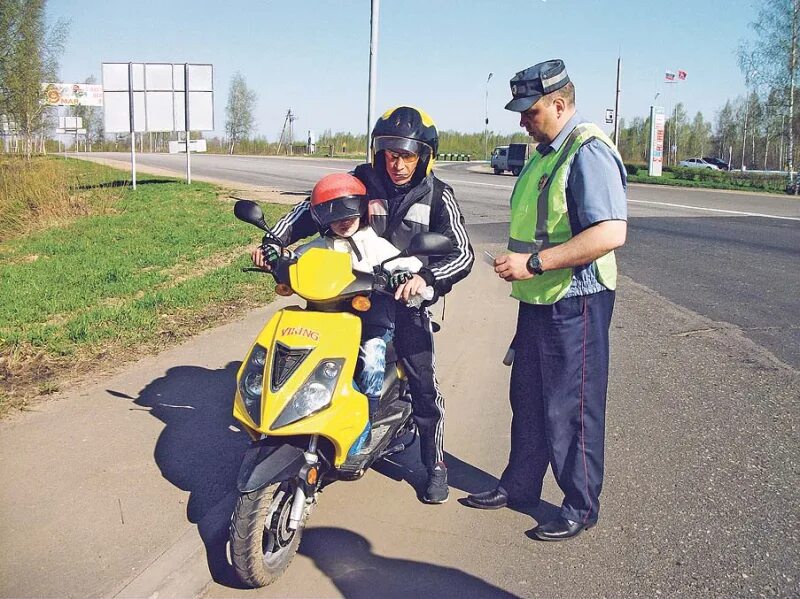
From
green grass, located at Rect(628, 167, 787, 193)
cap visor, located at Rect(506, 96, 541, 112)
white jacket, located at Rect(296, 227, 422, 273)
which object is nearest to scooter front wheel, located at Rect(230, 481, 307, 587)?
white jacket, located at Rect(296, 227, 422, 273)

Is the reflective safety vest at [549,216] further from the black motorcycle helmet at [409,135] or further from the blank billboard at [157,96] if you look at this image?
the blank billboard at [157,96]

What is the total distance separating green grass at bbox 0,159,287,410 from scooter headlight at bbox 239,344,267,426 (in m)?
2.61

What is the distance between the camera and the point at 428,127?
3.75 metres

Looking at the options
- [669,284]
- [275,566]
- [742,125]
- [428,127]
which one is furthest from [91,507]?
[742,125]

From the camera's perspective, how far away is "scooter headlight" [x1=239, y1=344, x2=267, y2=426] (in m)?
3.23

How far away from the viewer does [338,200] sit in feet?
11.8

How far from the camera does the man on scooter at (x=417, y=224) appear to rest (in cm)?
368

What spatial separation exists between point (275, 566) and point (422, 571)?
616 mm

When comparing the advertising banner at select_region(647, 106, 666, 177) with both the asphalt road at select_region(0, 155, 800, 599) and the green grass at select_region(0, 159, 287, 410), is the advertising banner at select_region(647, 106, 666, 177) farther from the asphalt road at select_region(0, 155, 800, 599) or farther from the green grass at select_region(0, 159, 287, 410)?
the asphalt road at select_region(0, 155, 800, 599)

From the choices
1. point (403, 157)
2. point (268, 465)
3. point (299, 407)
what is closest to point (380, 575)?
point (268, 465)

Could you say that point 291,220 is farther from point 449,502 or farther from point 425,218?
point 449,502

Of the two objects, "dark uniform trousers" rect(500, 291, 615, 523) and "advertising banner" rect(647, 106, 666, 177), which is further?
"advertising banner" rect(647, 106, 666, 177)

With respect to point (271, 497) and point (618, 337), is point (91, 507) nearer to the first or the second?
point (271, 497)

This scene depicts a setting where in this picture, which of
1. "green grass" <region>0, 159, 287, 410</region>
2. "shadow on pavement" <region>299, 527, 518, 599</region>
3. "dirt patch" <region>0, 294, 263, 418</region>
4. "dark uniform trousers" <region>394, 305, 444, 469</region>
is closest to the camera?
"shadow on pavement" <region>299, 527, 518, 599</region>
